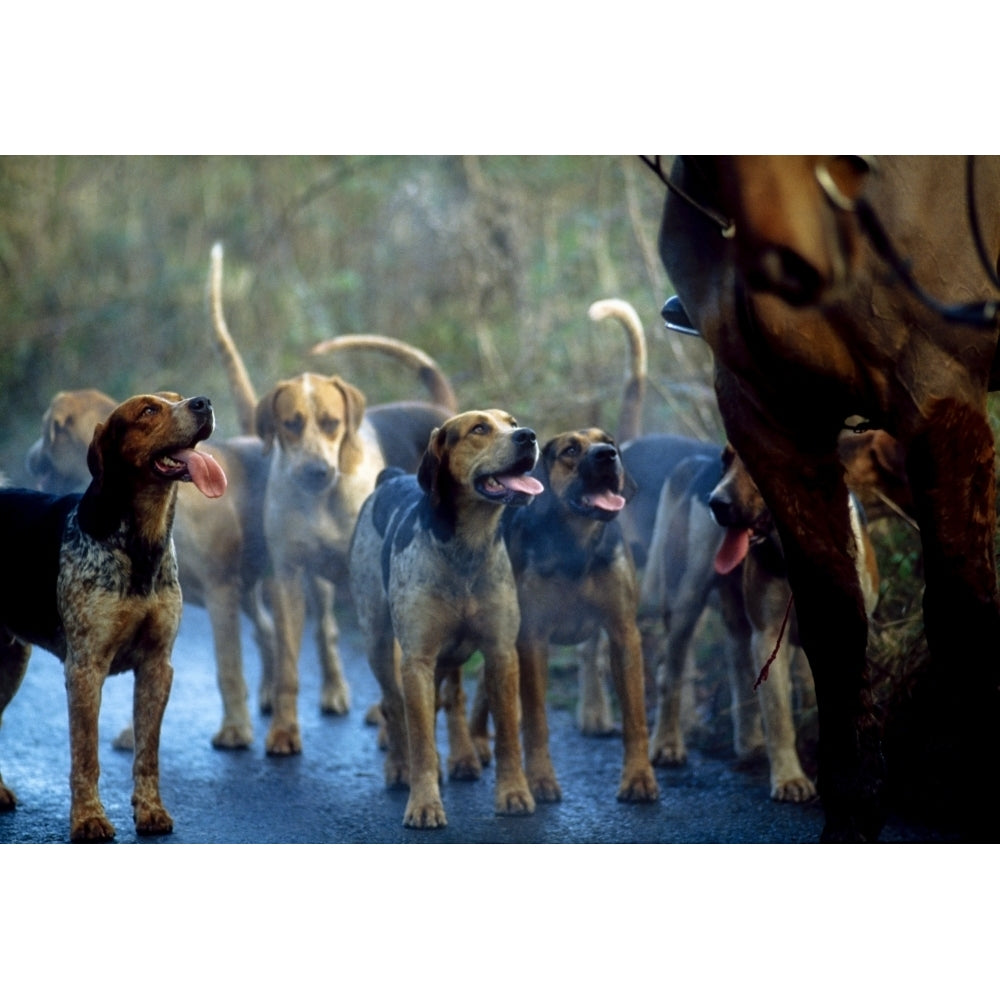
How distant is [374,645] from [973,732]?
2.43 m

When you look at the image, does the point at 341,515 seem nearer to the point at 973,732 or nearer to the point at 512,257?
the point at 973,732

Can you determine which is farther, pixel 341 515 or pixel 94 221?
pixel 94 221

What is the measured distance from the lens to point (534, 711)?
18.1ft

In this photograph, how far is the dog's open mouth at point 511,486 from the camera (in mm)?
4980

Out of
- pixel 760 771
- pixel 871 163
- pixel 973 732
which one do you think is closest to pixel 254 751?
pixel 760 771

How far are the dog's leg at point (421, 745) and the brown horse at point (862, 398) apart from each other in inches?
56.3

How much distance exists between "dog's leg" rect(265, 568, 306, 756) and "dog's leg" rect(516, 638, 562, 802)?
120 cm

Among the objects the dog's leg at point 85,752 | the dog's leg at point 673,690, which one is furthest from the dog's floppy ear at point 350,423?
the dog's leg at point 85,752

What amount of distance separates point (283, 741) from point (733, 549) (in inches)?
78.7

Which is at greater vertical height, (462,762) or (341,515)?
(341,515)

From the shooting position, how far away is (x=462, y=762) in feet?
19.1

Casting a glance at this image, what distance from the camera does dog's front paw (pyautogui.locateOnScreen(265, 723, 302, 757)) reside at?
6242mm

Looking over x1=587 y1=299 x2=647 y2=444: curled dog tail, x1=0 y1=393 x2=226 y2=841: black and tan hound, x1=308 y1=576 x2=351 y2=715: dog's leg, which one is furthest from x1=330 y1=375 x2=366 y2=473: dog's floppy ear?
x1=0 y1=393 x2=226 y2=841: black and tan hound

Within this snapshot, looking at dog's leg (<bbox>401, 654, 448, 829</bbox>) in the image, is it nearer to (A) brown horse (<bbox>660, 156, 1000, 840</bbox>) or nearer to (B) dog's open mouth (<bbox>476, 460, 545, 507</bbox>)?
(B) dog's open mouth (<bbox>476, 460, 545, 507</bbox>)
